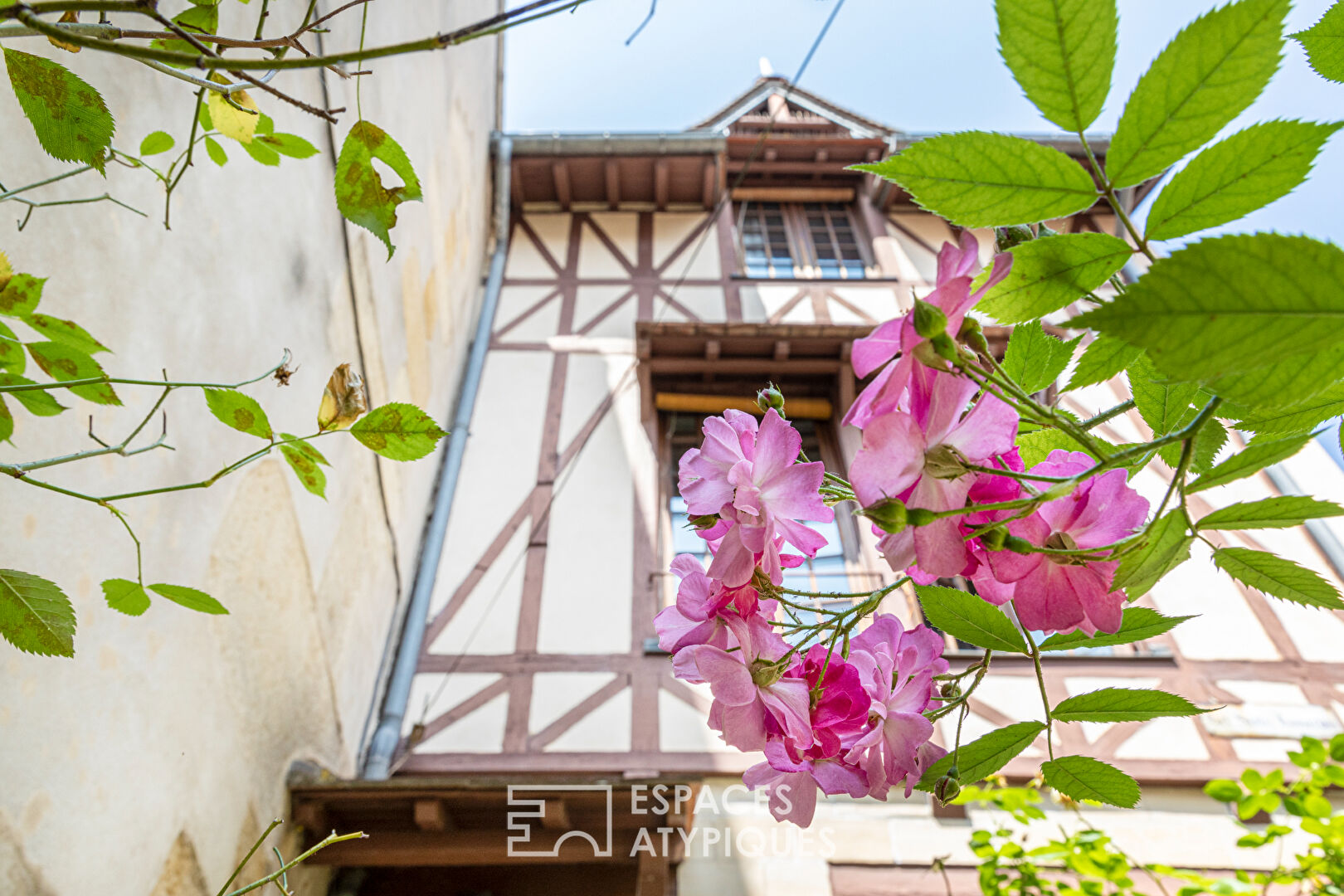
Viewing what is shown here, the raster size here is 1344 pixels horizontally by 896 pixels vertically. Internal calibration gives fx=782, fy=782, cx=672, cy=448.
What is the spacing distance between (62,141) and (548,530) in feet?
12.3

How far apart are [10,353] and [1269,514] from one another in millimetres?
966

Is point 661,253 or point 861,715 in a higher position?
point 661,253

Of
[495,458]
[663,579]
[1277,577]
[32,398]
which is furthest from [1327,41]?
[495,458]

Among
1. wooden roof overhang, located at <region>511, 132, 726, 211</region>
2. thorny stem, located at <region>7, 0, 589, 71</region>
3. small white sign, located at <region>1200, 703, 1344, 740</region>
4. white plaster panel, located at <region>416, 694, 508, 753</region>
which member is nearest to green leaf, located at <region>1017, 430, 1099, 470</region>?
thorny stem, located at <region>7, 0, 589, 71</region>

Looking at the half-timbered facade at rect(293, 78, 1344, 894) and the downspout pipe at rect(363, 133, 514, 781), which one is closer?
the half-timbered facade at rect(293, 78, 1344, 894)

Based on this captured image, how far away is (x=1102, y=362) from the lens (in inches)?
18.6

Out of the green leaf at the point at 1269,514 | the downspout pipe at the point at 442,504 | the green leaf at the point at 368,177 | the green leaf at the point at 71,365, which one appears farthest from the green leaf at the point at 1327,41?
the downspout pipe at the point at 442,504

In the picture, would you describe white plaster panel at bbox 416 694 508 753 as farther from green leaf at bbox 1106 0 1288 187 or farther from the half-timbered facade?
green leaf at bbox 1106 0 1288 187

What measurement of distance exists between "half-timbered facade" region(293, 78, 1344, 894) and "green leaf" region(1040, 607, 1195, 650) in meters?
2.18

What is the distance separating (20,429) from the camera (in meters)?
1.27

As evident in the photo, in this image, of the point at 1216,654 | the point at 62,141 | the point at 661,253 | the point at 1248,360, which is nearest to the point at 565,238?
the point at 661,253

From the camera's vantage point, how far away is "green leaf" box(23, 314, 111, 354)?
78 centimetres

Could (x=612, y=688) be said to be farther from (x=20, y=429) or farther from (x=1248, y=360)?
(x=1248, y=360)

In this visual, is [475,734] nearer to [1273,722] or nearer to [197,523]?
[197,523]
